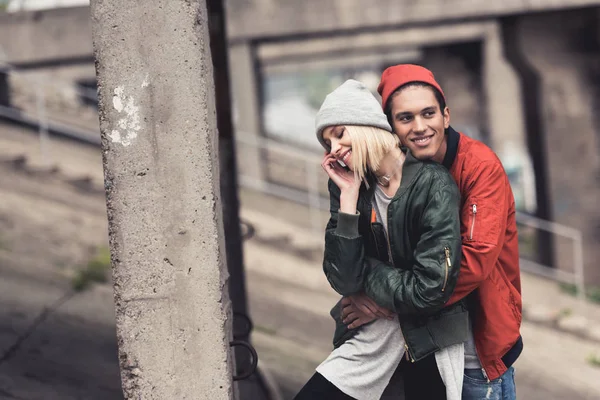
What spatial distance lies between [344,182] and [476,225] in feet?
1.61

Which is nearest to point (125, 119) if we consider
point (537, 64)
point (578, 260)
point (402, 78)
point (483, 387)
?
point (402, 78)

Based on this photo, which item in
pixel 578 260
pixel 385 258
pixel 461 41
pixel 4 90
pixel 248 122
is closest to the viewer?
pixel 385 258

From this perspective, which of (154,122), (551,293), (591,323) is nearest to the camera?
(154,122)

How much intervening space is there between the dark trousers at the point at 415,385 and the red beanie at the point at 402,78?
98 cm

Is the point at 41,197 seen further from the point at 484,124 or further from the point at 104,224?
the point at 484,124

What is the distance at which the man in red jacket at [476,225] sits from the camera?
9.50 feet

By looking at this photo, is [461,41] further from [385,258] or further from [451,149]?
[385,258]

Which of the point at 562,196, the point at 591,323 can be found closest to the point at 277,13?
the point at 562,196

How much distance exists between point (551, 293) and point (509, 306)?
829cm

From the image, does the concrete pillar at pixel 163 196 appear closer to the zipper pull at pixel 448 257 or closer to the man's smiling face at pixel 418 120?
the man's smiling face at pixel 418 120

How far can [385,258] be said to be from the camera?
306 cm

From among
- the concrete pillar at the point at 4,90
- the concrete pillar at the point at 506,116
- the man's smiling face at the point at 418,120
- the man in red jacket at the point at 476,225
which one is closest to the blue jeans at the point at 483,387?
the man in red jacket at the point at 476,225

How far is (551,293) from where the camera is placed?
10.9 m

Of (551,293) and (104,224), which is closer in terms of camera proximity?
(104,224)
